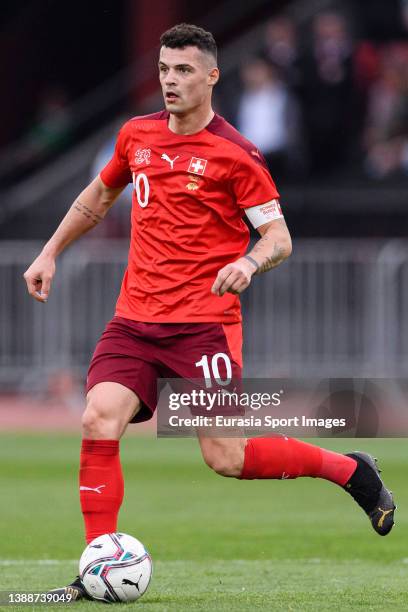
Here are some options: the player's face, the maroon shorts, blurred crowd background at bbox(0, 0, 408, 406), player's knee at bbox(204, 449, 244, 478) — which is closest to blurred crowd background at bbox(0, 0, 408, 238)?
blurred crowd background at bbox(0, 0, 408, 406)

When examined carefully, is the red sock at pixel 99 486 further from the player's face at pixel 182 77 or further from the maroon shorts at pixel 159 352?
the player's face at pixel 182 77

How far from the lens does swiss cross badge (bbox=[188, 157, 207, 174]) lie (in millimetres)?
7305

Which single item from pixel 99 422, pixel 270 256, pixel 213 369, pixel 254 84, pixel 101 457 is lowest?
pixel 101 457

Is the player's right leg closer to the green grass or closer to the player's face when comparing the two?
the green grass

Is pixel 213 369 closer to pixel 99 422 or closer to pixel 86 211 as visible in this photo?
pixel 99 422

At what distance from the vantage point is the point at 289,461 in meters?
Result: 7.50

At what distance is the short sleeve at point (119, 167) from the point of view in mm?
7586

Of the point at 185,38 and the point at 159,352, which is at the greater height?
the point at 185,38

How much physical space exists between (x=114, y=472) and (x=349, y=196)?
12305mm

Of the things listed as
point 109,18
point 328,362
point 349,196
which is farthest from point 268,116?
point 109,18

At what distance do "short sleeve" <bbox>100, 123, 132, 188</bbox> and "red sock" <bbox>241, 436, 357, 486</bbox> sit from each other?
1.44 meters

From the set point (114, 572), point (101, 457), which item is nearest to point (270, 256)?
point (101, 457)

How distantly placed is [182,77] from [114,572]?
7.48 ft

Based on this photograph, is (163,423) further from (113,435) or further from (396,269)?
Result: (396,269)
